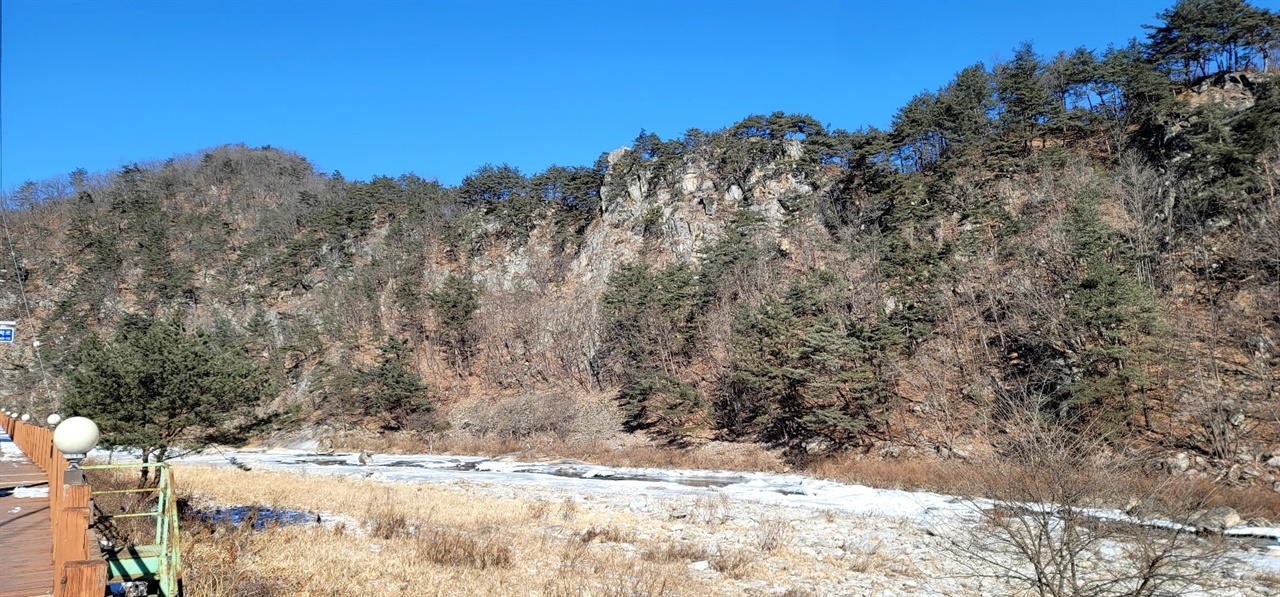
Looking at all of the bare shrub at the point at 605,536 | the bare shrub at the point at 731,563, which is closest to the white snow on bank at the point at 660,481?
the bare shrub at the point at 731,563

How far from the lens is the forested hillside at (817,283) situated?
26.7 m

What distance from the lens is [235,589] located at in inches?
342

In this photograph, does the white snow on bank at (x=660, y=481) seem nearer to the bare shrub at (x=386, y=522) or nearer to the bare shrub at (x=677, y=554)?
the bare shrub at (x=677, y=554)

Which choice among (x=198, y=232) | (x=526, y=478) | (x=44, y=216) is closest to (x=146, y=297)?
(x=198, y=232)

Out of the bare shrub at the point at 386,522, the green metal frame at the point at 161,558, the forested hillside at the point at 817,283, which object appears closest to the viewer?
the green metal frame at the point at 161,558

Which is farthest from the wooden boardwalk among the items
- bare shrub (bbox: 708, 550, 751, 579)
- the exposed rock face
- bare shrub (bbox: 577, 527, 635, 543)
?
the exposed rock face

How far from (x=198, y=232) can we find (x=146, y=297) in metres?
17.2

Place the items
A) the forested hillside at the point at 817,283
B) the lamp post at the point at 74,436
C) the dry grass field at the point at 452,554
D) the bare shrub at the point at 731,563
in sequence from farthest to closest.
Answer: the forested hillside at the point at 817,283
the bare shrub at the point at 731,563
the dry grass field at the point at 452,554
the lamp post at the point at 74,436

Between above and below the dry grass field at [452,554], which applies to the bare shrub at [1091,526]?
above

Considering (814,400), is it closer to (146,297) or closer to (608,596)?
(608,596)

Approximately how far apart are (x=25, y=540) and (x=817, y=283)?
32.9m

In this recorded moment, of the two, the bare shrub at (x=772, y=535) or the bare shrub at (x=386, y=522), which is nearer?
the bare shrub at (x=386, y=522)

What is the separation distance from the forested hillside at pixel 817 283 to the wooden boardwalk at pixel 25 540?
5557mm

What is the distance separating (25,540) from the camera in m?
8.26
